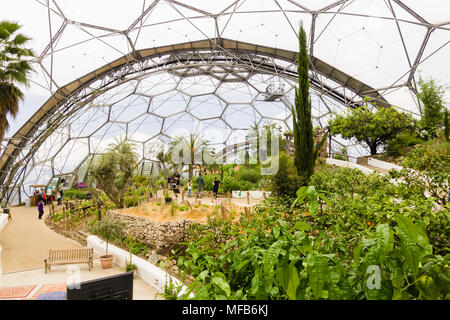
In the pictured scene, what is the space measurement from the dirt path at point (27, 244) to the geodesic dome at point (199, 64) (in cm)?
373

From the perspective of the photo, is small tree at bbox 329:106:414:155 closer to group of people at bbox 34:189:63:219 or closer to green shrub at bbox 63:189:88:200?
group of people at bbox 34:189:63:219

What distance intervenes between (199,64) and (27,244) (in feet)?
58.1

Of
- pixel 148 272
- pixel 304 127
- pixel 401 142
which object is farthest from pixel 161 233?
pixel 401 142

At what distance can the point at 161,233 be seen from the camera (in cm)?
786

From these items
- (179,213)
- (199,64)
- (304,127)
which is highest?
(199,64)

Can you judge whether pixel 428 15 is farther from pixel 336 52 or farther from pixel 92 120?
pixel 92 120

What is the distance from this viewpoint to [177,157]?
2069cm

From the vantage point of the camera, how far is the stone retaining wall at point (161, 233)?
25.7ft

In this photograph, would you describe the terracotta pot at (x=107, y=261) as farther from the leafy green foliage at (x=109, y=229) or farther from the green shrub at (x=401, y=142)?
the green shrub at (x=401, y=142)

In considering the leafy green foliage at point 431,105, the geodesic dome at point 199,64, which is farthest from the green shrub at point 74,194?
the leafy green foliage at point 431,105

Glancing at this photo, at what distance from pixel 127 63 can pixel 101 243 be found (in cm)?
1754

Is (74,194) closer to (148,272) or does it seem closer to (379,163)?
(148,272)

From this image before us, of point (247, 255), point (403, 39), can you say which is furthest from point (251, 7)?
point (247, 255)

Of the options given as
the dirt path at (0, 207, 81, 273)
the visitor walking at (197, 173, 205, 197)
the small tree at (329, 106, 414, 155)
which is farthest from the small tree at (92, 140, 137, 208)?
the small tree at (329, 106, 414, 155)
